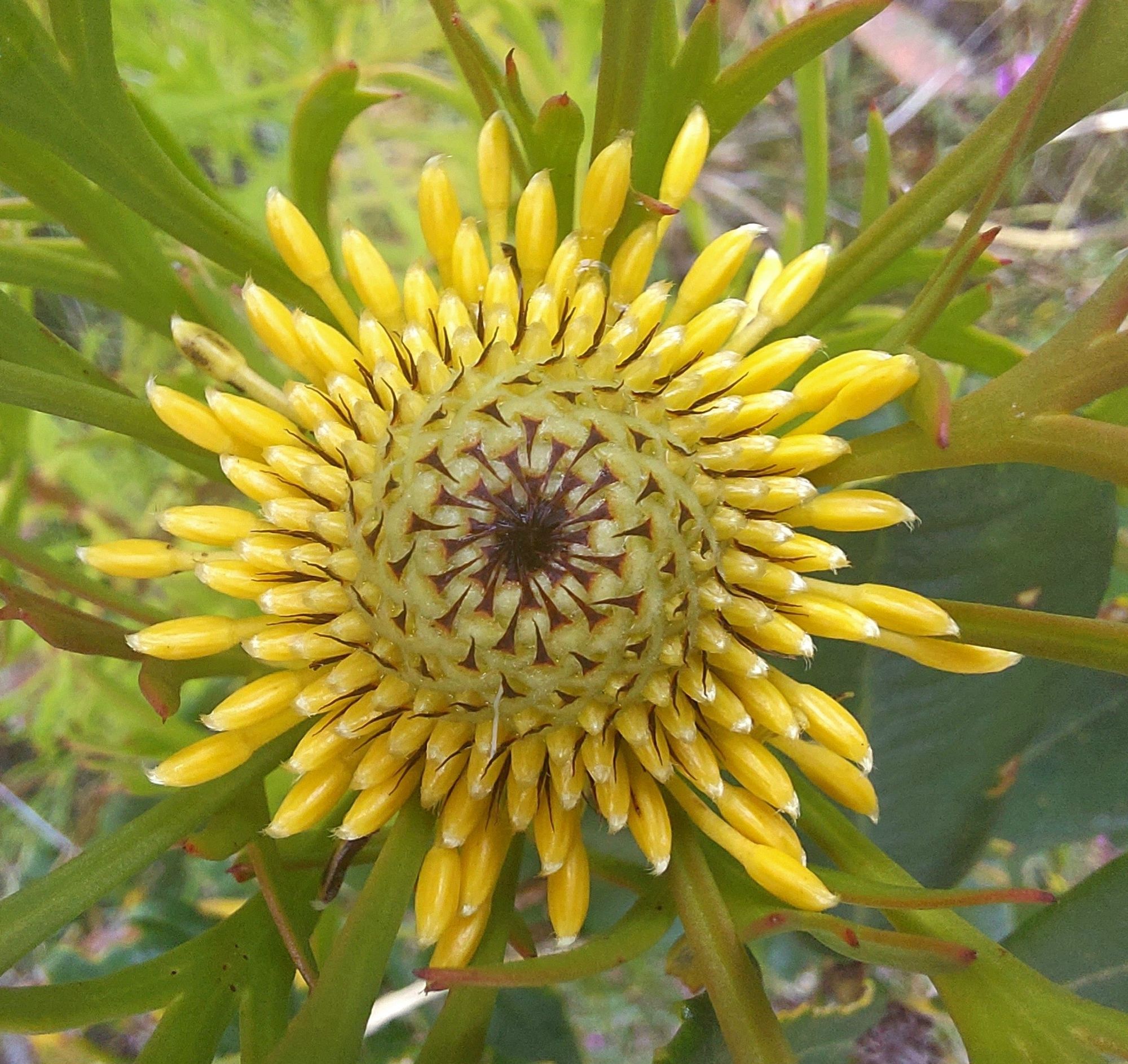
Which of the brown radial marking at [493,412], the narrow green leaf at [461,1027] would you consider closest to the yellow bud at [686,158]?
the brown radial marking at [493,412]

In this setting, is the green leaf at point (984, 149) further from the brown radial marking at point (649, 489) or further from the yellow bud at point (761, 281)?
the brown radial marking at point (649, 489)

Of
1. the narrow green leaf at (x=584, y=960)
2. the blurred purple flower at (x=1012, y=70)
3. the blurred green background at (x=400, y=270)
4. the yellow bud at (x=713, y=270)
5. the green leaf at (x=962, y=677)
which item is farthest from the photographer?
the blurred purple flower at (x=1012, y=70)

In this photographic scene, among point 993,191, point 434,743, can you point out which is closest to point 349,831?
point 434,743

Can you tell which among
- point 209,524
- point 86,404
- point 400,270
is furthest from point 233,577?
point 400,270

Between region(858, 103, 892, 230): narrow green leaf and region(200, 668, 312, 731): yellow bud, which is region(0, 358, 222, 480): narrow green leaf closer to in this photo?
region(200, 668, 312, 731): yellow bud

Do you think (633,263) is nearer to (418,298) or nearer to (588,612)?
(418,298)
